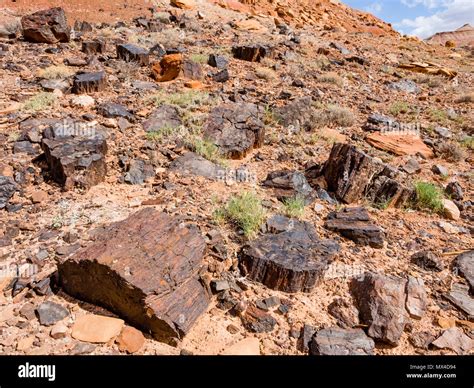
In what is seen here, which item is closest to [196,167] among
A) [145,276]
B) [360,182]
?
[360,182]

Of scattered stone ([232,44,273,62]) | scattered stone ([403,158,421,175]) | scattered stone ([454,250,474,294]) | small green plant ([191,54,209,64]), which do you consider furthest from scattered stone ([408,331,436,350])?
scattered stone ([232,44,273,62])

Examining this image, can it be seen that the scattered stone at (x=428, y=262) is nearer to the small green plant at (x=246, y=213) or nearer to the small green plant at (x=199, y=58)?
the small green plant at (x=246, y=213)

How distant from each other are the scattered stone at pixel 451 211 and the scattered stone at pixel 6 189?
646 centimetres

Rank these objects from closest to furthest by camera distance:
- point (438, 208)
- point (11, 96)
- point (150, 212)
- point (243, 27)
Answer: point (150, 212) → point (438, 208) → point (11, 96) → point (243, 27)

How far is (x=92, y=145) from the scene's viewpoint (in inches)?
217

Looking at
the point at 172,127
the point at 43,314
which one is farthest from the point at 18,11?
the point at 43,314

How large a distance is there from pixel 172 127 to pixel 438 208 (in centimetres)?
489

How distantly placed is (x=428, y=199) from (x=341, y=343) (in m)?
3.43

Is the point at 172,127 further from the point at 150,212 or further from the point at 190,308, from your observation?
the point at 190,308

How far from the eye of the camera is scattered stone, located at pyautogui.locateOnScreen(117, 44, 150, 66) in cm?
988

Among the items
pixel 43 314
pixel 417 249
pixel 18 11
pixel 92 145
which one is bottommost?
pixel 43 314

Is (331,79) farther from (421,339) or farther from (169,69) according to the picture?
(421,339)

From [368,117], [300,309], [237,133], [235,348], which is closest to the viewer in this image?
[235,348]

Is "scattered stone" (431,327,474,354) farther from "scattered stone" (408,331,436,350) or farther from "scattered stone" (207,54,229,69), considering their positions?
"scattered stone" (207,54,229,69)
